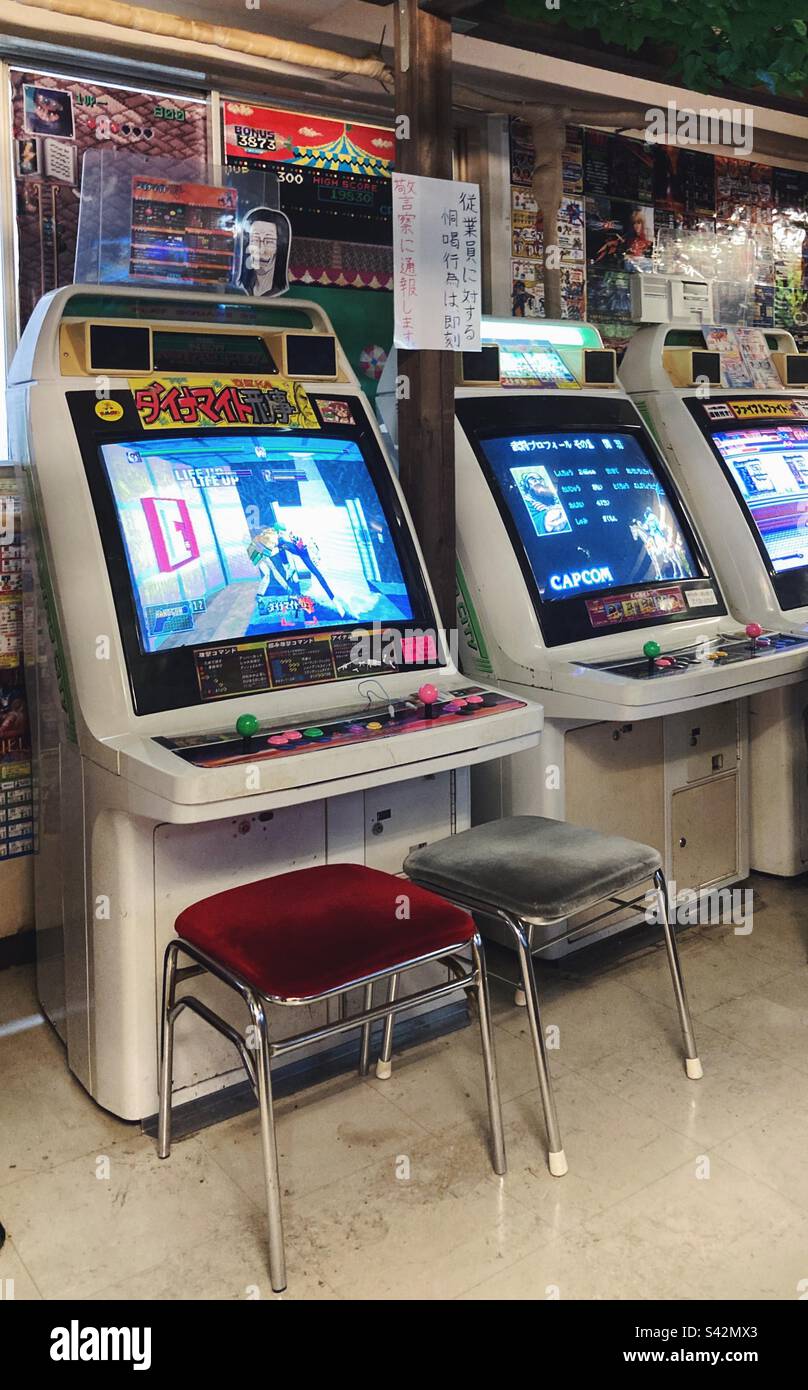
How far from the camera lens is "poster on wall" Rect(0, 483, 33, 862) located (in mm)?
3482

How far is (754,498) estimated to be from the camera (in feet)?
13.0

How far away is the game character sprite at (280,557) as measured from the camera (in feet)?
9.21

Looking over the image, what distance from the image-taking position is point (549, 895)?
8.04 feet

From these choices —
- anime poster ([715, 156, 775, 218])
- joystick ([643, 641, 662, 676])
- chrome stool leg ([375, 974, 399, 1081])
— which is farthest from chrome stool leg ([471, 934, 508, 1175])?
anime poster ([715, 156, 775, 218])

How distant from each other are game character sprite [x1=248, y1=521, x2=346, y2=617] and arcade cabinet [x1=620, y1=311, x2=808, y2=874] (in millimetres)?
1648

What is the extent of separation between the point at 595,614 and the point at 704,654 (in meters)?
0.34

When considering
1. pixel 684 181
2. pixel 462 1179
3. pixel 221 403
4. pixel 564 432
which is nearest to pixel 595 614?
pixel 564 432

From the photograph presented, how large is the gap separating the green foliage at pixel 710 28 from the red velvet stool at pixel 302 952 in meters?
2.51

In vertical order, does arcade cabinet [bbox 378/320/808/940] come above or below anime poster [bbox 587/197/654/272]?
below

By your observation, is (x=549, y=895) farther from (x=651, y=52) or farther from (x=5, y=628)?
(x=651, y=52)

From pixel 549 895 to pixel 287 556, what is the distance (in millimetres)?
1043

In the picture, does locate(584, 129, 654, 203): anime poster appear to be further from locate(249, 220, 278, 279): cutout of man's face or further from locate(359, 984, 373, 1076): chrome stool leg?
locate(359, 984, 373, 1076): chrome stool leg

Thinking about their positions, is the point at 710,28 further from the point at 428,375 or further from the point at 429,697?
the point at 429,697

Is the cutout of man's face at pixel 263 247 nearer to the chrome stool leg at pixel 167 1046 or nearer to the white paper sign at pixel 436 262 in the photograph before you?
the white paper sign at pixel 436 262
